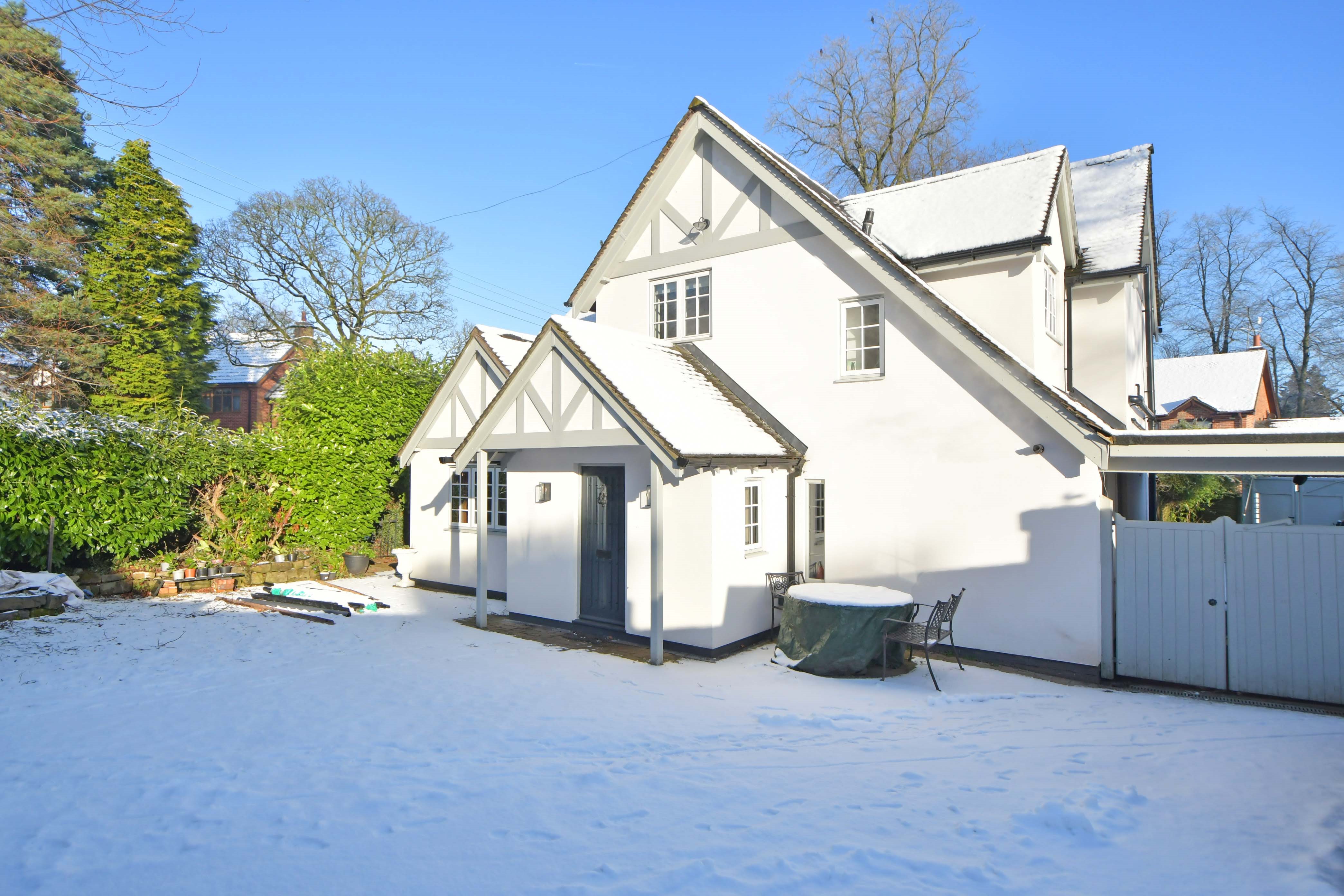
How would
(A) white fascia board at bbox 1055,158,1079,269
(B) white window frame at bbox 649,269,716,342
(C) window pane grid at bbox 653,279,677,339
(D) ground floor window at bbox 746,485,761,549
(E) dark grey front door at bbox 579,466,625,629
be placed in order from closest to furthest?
1. (D) ground floor window at bbox 746,485,761,549
2. (E) dark grey front door at bbox 579,466,625,629
3. (A) white fascia board at bbox 1055,158,1079,269
4. (B) white window frame at bbox 649,269,716,342
5. (C) window pane grid at bbox 653,279,677,339

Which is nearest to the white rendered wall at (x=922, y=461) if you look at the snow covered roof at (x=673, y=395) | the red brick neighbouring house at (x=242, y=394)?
the snow covered roof at (x=673, y=395)

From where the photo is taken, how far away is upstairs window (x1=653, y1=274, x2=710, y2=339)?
1183 centimetres

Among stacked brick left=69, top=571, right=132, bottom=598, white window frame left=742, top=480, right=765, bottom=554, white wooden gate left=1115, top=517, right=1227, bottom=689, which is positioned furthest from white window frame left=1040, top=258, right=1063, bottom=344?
stacked brick left=69, top=571, right=132, bottom=598

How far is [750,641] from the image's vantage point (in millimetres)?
9617

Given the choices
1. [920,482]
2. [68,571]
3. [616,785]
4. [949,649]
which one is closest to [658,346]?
[920,482]

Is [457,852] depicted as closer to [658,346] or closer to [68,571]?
[658,346]

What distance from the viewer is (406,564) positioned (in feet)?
45.7

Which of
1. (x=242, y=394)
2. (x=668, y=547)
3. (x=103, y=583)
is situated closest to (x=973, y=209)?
(x=668, y=547)

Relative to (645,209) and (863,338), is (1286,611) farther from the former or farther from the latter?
(645,209)

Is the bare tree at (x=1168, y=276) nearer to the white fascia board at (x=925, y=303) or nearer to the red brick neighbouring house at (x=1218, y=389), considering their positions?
the red brick neighbouring house at (x=1218, y=389)

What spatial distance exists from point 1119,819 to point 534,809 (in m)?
3.87

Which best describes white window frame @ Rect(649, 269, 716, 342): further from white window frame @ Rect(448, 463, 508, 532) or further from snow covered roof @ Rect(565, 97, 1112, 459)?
white window frame @ Rect(448, 463, 508, 532)

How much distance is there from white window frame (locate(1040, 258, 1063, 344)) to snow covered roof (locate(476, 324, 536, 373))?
26.1 feet

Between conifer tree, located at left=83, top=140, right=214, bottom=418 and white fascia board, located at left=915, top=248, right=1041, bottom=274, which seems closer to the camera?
white fascia board, located at left=915, top=248, right=1041, bottom=274
